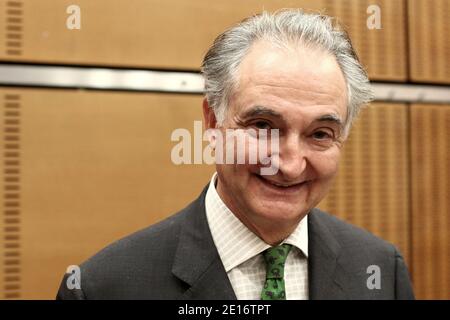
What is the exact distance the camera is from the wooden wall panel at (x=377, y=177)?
162 centimetres

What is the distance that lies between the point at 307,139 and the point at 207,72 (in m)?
0.29

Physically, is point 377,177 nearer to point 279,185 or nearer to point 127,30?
point 279,185

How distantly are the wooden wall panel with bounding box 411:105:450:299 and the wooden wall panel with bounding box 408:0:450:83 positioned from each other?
A: 0.47ft

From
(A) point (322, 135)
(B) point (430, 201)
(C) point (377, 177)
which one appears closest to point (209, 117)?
(A) point (322, 135)

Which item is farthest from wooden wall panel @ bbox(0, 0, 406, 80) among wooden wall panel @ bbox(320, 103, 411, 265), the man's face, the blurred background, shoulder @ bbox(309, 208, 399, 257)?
shoulder @ bbox(309, 208, 399, 257)

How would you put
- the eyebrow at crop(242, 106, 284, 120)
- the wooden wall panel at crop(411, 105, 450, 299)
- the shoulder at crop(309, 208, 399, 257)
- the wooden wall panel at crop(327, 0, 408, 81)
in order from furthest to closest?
the wooden wall panel at crop(411, 105, 450, 299), the wooden wall panel at crop(327, 0, 408, 81), the shoulder at crop(309, 208, 399, 257), the eyebrow at crop(242, 106, 284, 120)

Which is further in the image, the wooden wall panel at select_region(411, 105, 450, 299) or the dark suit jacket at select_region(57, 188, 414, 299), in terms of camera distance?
the wooden wall panel at select_region(411, 105, 450, 299)

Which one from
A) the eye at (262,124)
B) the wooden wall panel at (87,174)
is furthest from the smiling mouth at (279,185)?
the wooden wall panel at (87,174)

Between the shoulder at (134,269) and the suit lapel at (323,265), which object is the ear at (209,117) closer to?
the shoulder at (134,269)

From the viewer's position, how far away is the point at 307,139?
0.86m

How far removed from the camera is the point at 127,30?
4.41 ft

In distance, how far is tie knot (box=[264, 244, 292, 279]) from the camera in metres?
0.91

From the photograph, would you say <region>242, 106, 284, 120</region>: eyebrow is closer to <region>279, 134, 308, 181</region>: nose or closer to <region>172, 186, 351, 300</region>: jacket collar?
<region>279, 134, 308, 181</region>: nose

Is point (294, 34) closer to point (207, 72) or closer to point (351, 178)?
point (207, 72)
